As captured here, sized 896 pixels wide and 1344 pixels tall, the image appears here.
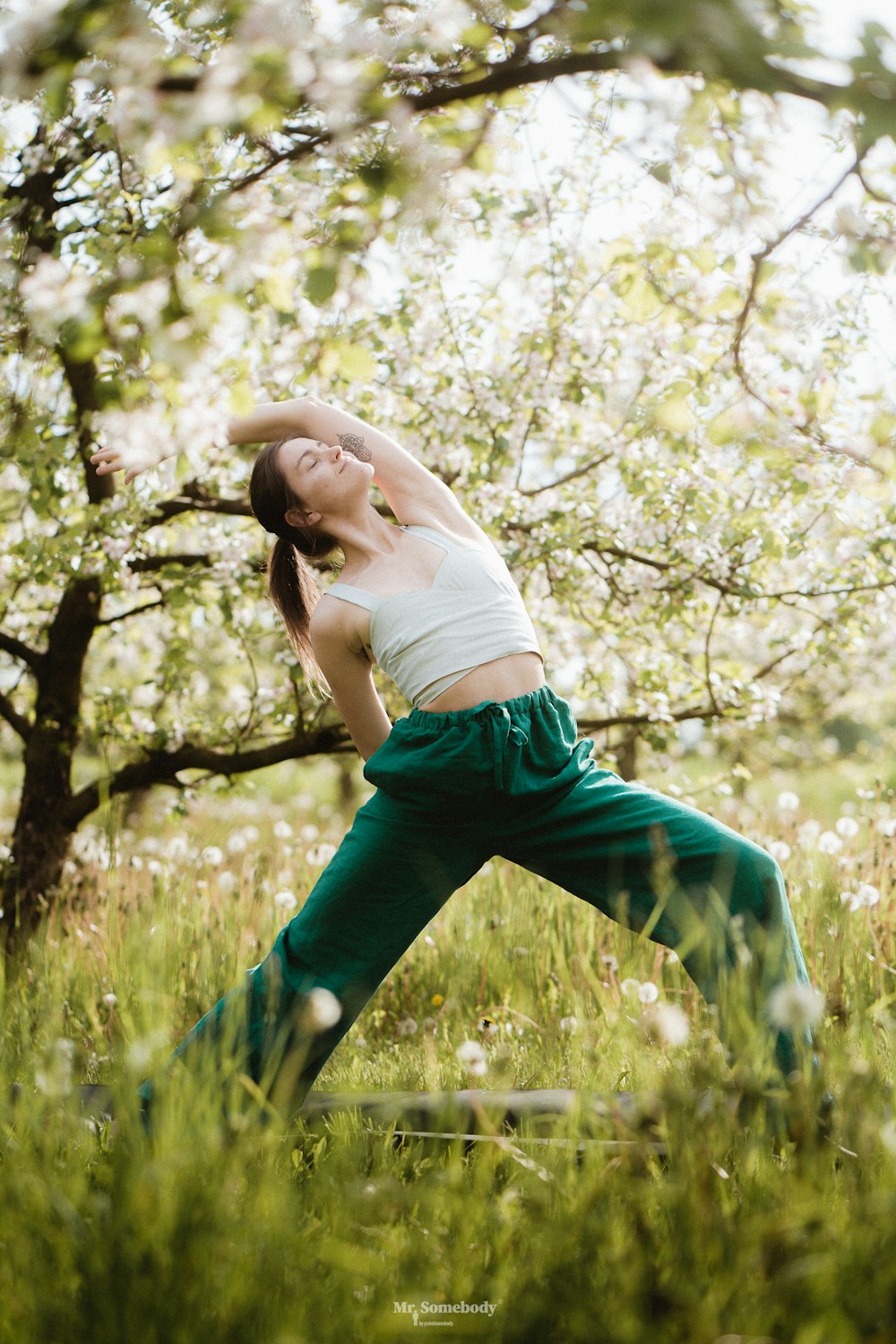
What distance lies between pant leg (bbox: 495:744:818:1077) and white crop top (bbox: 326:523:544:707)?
1.25 feet

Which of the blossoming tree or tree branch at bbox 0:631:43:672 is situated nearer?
the blossoming tree

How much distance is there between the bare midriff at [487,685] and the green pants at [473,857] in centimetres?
5

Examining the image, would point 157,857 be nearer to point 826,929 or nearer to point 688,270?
point 826,929

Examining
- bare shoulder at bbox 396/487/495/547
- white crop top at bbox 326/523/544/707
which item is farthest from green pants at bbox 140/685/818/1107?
bare shoulder at bbox 396/487/495/547

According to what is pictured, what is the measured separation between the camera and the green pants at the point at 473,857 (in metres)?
2.43

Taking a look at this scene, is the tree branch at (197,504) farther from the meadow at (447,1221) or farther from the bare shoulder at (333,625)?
the meadow at (447,1221)

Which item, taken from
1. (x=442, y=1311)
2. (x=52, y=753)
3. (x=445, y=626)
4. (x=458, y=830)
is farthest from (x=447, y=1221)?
(x=52, y=753)

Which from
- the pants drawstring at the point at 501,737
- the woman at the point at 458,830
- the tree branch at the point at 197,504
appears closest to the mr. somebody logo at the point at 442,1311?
the woman at the point at 458,830

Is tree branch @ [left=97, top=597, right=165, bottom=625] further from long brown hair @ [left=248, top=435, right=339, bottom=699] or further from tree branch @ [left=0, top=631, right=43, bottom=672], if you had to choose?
long brown hair @ [left=248, top=435, right=339, bottom=699]

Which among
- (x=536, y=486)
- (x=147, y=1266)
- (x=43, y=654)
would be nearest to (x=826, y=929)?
(x=536, y=486)

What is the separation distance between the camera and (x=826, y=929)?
371cm

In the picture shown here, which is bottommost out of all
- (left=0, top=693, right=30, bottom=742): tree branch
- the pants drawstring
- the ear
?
the pants drawstring

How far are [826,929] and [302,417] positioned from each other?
2.48 m

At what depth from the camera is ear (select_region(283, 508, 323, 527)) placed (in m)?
3.00
